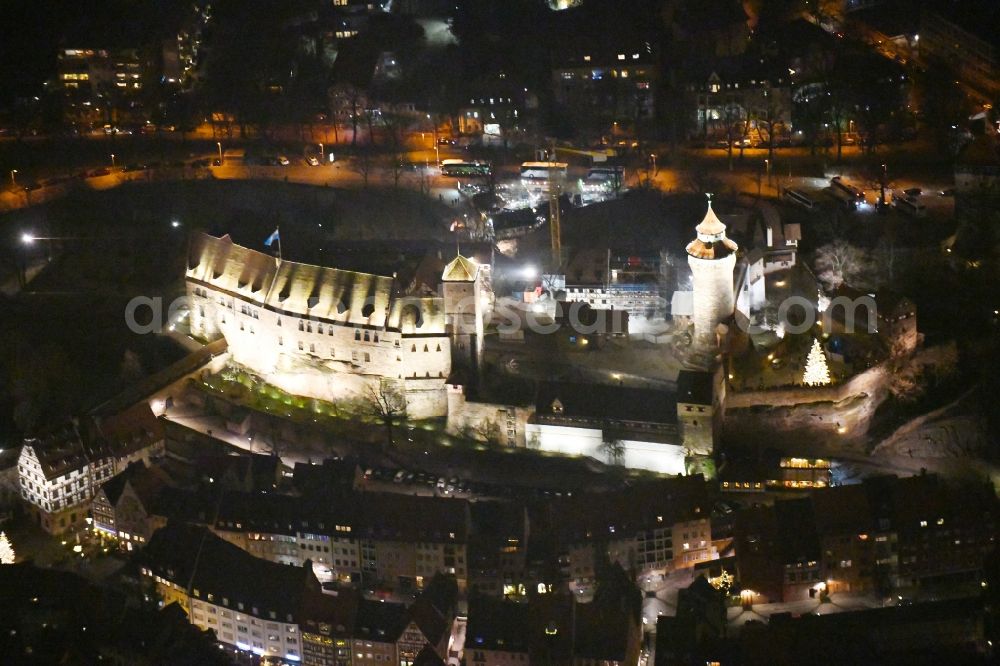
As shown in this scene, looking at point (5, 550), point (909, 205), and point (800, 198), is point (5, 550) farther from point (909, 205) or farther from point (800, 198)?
point (909, 205)

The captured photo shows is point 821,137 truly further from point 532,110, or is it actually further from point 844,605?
point 844,605

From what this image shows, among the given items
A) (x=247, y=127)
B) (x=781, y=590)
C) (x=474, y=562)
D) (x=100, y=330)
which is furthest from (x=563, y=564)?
(x=247, y=127)

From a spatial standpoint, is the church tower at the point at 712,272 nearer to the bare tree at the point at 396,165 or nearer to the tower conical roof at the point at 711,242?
the tower conical roof at the point at 711,242

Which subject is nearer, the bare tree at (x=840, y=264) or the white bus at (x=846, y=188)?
the bare tree at (x=840, y=264)

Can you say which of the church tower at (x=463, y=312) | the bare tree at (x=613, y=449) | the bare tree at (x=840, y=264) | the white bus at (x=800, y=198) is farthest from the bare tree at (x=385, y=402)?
the white bus at (x=800, y=198)

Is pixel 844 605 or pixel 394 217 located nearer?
pixel 844 605

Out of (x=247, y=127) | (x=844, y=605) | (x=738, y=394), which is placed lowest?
(x=844, y=605)

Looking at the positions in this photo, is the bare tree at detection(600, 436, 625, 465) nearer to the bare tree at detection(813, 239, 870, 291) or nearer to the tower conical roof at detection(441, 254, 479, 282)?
the tower conical roof at detection(441, 254, 479, 282)
